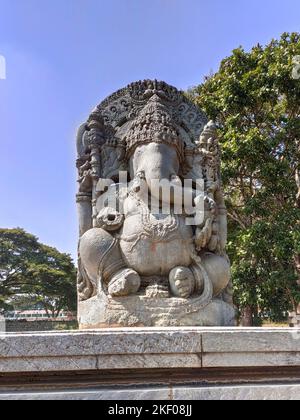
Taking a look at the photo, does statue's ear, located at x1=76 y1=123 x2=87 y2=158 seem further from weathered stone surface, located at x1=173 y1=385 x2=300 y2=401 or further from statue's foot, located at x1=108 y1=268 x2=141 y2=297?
weathered stone surface, located at x1=173 y1=385 x2=300 y2=401

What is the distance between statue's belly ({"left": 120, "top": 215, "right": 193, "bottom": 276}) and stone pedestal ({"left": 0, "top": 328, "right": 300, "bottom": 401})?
1.75 metres

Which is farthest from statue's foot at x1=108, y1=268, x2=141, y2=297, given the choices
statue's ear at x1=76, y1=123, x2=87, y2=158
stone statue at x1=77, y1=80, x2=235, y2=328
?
statue's ear at x1=76, y1=123, x2=87, y2=158

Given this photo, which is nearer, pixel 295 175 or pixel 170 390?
pixel 170 390

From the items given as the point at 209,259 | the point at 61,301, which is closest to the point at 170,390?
the point at 209,259

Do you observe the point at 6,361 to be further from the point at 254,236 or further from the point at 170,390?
the point at 254,236

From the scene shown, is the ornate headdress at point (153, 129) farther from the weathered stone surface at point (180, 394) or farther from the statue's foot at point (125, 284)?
the weathered stone surface at point (180, 394)

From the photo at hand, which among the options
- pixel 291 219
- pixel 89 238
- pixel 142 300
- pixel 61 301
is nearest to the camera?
pixel 142 300

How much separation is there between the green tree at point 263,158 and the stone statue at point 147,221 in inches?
228

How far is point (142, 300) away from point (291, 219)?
7.45m

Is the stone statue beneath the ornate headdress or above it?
beneath

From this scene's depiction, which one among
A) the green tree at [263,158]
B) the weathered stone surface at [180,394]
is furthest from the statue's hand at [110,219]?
the green tree at [263,158]

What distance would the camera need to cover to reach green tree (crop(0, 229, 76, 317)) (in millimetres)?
24047

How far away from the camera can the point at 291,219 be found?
1076 centimetres

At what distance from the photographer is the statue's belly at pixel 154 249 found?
4.59m
